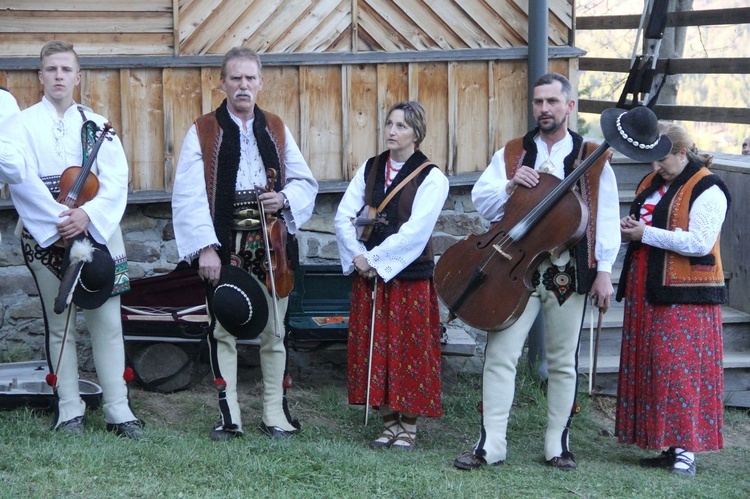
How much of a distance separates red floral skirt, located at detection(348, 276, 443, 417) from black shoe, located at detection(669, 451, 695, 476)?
1.18 metres

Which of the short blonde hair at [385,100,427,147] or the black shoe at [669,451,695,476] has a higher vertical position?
the short blonde hair at [385,100,427,147]

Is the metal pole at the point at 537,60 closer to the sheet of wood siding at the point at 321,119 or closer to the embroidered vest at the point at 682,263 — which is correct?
the sheet of wood siding at the point at 321,119

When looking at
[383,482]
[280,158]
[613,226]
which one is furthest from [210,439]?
[613,226]

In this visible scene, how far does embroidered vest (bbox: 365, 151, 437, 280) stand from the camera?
4750mm

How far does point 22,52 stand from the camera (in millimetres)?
5484

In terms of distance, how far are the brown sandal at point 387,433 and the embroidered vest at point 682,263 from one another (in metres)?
1.38

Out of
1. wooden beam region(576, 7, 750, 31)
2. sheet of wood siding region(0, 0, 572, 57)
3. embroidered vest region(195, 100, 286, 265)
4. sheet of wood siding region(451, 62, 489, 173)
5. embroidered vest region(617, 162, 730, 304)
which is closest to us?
embroidered vest region(195, 100, 286, 265)

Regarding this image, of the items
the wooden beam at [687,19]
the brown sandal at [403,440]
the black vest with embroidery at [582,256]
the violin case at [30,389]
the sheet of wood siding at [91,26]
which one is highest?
the wooden beam at [687,19]

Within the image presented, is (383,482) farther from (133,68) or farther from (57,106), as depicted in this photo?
(133,68)

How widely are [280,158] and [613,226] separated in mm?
1590

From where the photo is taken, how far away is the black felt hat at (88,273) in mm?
4383

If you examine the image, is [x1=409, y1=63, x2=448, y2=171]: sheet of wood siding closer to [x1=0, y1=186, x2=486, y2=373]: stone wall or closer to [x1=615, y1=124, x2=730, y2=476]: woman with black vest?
[x1=0, y1=186, x2=486, y2=373]: stone wall

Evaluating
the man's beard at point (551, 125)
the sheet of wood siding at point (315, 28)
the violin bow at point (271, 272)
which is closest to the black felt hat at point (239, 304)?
the violin bow at point (271, 272)

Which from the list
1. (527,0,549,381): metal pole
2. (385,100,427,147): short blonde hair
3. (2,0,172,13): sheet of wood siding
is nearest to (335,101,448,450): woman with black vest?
(385,100,427,147): short blonde hair
